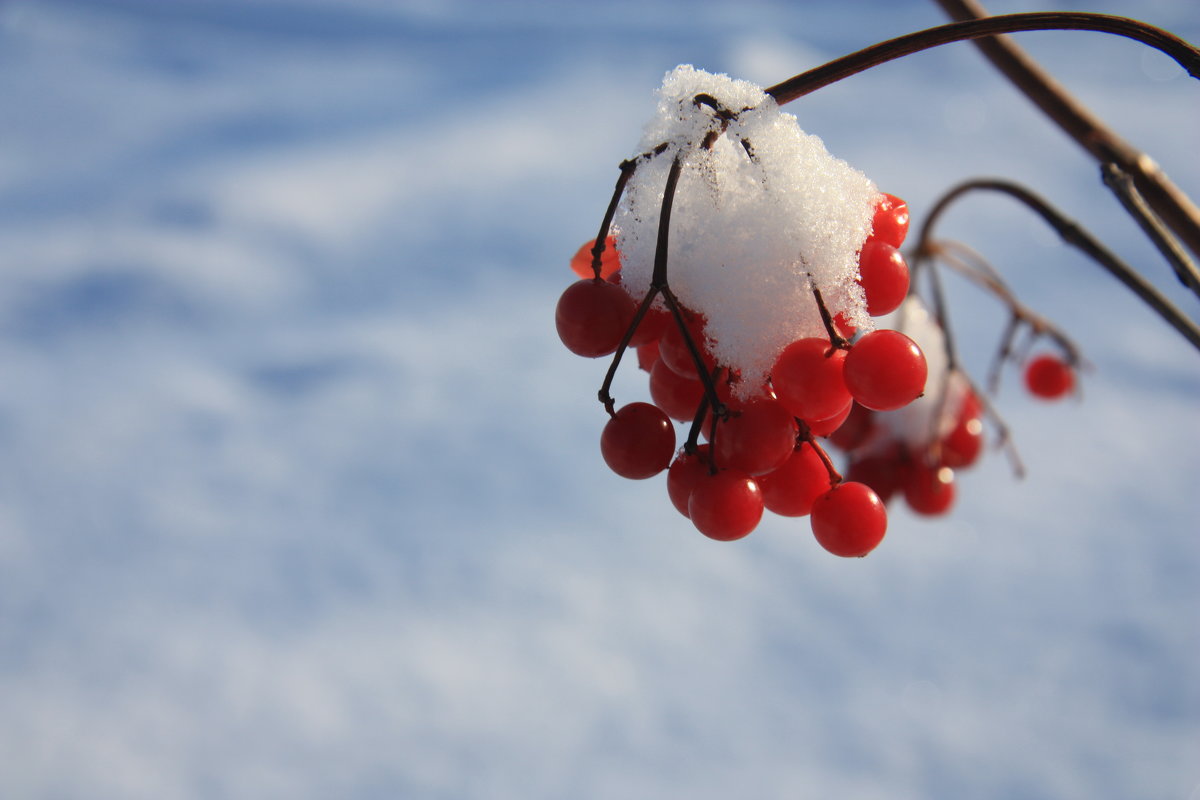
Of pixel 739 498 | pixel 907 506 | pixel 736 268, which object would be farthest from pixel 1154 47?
pixel 907 506

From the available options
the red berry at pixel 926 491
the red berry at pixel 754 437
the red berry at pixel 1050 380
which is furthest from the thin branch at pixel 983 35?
the red berry at pixel 1050 380

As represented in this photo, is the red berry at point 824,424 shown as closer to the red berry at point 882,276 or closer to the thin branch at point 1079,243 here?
the red berry at point 882,276

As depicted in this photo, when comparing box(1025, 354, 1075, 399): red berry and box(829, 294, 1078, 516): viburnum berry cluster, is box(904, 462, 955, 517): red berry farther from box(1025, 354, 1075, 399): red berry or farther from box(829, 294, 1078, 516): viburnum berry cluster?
box(1025, 354, 1075, 399): red berry

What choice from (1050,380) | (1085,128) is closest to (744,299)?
(1085,128)

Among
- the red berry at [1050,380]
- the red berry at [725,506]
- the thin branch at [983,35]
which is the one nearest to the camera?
the thin branch at [983,35]

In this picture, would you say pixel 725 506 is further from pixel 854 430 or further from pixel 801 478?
pixel 854 430

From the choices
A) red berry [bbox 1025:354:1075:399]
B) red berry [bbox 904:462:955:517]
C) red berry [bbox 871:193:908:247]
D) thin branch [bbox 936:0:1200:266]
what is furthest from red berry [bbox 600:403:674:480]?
red berry [bbox 1025:354:1075:399]
